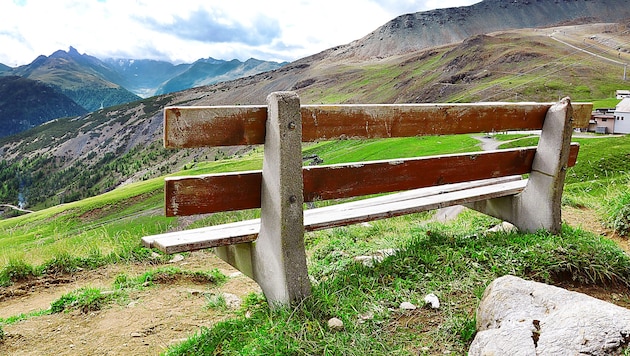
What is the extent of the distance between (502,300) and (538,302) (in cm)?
21

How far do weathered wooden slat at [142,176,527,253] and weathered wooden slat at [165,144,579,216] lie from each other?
0.27 m

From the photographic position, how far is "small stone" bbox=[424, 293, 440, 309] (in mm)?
3699

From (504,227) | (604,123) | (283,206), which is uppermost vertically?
(283,206)

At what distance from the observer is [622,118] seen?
46000mm

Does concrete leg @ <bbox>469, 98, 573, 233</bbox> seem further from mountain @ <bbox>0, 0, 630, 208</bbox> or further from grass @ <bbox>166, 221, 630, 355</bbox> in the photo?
mountain @ <bbox>0, 0, 630, 208</bbox>

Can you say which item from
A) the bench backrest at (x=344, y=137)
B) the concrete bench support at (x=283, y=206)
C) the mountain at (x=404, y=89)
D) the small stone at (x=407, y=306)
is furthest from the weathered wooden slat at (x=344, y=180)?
the mountain at (x=404, y=89)

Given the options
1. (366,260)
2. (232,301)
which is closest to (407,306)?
(366,260)

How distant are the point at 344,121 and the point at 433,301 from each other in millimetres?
1570

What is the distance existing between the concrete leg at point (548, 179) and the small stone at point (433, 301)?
2090mm

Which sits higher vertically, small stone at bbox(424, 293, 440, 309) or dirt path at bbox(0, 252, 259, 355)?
small stone at bbox(424, 293, 440, 309)

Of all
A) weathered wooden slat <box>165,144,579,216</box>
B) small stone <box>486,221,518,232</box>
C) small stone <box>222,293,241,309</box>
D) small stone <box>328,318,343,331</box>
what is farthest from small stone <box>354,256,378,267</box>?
small stone <box>486,221,518,232</box>

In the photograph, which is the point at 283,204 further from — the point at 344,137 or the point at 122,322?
the point at 122,322

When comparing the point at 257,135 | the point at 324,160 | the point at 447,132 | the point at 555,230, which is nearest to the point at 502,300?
the point at 447,132

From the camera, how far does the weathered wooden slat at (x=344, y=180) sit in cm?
348
